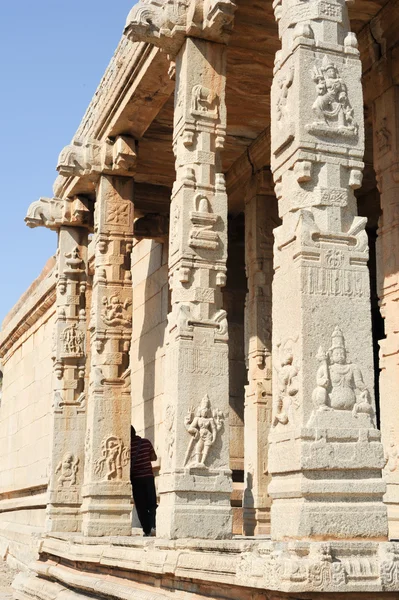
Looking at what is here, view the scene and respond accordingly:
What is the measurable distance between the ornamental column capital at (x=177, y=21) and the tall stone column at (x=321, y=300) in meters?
1.90

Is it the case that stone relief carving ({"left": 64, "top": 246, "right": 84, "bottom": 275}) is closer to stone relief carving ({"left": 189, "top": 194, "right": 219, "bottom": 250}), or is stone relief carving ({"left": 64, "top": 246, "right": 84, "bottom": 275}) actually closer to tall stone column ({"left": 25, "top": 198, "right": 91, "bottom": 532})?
tall stone column ({"left": 25, "top": 198, "right": 91, "bottom": 532})

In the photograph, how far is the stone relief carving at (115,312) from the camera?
1052 centimetres

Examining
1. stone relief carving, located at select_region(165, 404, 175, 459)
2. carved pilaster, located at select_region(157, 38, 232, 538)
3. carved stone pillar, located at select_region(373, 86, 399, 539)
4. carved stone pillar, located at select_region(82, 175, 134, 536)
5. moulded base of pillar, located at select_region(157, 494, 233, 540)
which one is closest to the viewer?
moulded base of pillar, located at select_region(157, 494, 233, 540)

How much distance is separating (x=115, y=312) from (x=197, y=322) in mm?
3593

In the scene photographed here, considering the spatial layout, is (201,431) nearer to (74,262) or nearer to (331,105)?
(331,105)

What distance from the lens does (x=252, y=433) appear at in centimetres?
1105

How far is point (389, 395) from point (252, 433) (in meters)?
3.59

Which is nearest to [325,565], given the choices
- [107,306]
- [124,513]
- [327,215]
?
[327,215]

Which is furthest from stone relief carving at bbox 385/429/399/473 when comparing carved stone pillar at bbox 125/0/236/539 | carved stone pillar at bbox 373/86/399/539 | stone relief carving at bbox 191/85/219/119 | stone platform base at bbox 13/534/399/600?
stone relief carving at bbox 191/85/219/119

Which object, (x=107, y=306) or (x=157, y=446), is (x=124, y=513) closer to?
(x=107, y=306)

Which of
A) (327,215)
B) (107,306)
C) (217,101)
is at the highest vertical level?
(217,101)

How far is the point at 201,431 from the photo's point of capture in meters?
6.88

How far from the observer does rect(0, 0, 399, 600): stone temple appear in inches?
189

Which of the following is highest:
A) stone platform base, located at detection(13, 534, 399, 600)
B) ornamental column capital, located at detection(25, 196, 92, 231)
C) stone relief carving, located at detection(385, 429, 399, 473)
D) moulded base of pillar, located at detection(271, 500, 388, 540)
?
ornamental column capital, located at detection(25, 196, 92, 231)
